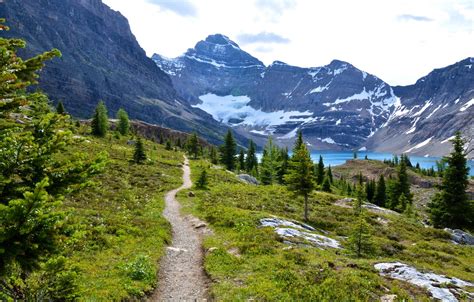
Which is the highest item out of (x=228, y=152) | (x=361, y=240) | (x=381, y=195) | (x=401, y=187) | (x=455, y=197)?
(x=228, y=152)

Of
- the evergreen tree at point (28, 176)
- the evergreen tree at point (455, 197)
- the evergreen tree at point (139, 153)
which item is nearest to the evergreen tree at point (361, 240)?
the evergreen tree at point (28, 176)

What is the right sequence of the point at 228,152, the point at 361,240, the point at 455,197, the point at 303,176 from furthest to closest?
the point at 228,152 → the point at 455,197 → the point at 303,176 → the point at 361,240

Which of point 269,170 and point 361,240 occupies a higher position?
point 269,170

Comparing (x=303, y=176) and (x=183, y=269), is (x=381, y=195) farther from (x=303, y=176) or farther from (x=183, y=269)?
(x=183, y=269)

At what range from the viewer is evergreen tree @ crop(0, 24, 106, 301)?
18.7 feet

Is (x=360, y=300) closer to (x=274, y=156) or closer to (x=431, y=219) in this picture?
(x=431, y=219)

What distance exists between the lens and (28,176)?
7.51m

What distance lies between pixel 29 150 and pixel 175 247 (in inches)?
663

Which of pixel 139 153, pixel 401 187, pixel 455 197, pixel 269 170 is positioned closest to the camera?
pixel 455 197

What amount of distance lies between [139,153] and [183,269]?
40.5m

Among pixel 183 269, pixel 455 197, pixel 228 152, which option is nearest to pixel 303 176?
pixel 183 269

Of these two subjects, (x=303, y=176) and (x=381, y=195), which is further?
(x=381, y=195)

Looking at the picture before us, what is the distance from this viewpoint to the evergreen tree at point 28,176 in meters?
5.71

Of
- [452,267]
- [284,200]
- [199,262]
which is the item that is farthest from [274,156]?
[199,262]
